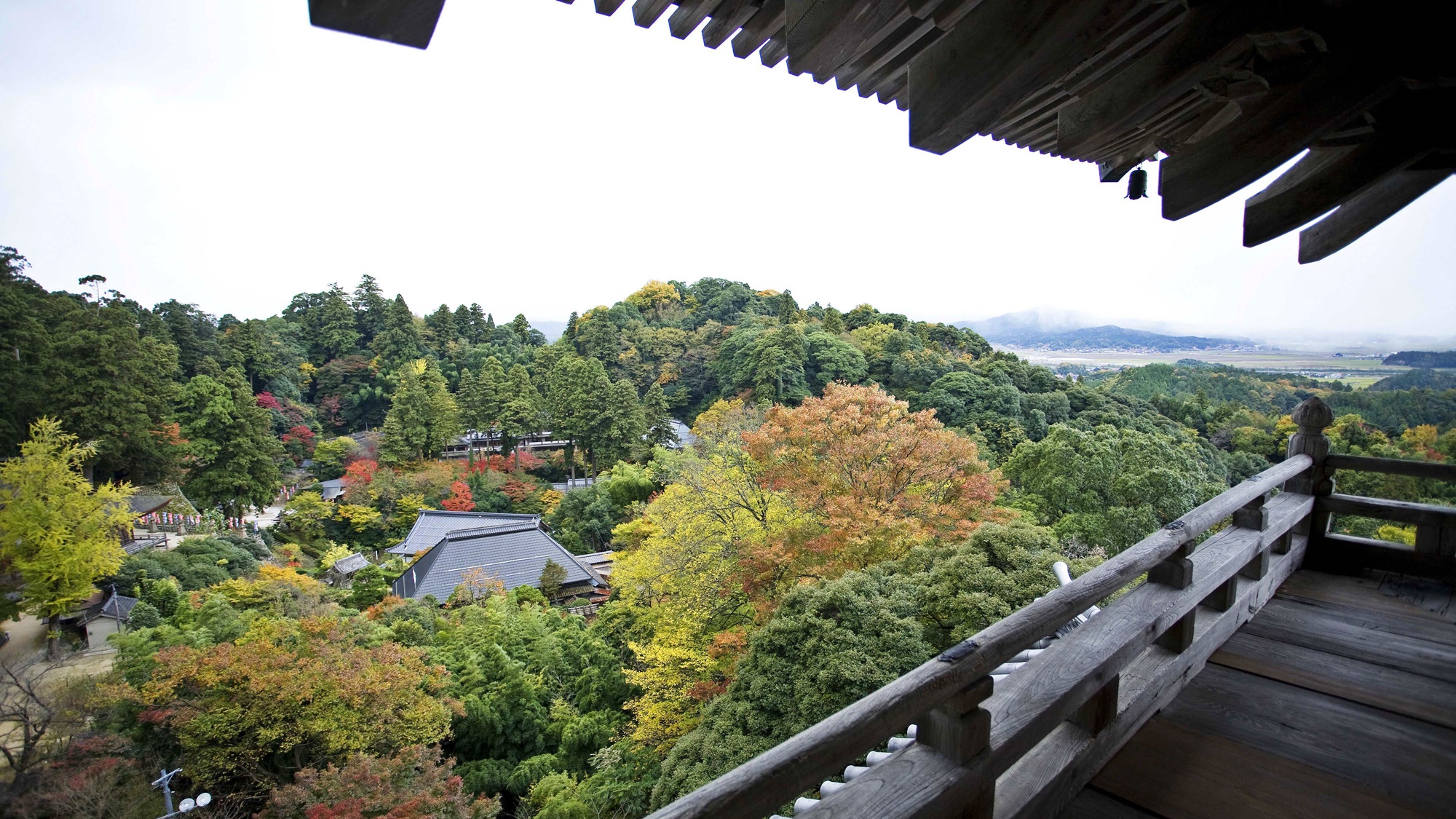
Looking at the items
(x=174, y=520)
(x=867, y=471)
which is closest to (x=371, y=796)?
(x=867, y=471)

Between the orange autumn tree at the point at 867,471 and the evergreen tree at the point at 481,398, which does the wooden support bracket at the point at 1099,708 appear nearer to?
the orange autumn tree at the point at 867,471

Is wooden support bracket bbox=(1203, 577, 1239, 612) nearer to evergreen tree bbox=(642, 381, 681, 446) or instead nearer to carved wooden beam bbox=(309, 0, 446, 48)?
carved wooden beam bbox=(309, 0, 446, 48)

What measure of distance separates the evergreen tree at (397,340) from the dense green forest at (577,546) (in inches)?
204

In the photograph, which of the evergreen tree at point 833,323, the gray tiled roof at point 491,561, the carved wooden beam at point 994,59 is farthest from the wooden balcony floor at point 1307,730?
the evergreen tree at point 833,323

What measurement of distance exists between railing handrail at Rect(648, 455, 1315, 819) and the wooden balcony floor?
492 mm

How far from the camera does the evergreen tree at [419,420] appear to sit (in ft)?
62.2

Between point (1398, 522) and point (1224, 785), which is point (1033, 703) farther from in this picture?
point (1398, 522)

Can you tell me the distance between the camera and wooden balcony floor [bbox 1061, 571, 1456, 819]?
1372 mm

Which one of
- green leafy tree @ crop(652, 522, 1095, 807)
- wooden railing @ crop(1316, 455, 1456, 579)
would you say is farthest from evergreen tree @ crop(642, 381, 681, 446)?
wooden railing @ crop(1316, 455, 1456, 579)

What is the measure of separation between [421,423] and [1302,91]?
2135cm

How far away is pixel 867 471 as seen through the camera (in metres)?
7.65

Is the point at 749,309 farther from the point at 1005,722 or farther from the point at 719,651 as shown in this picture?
the point at 1005,722

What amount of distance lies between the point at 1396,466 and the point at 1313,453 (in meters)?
0.25

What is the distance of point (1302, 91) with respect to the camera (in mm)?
1048
